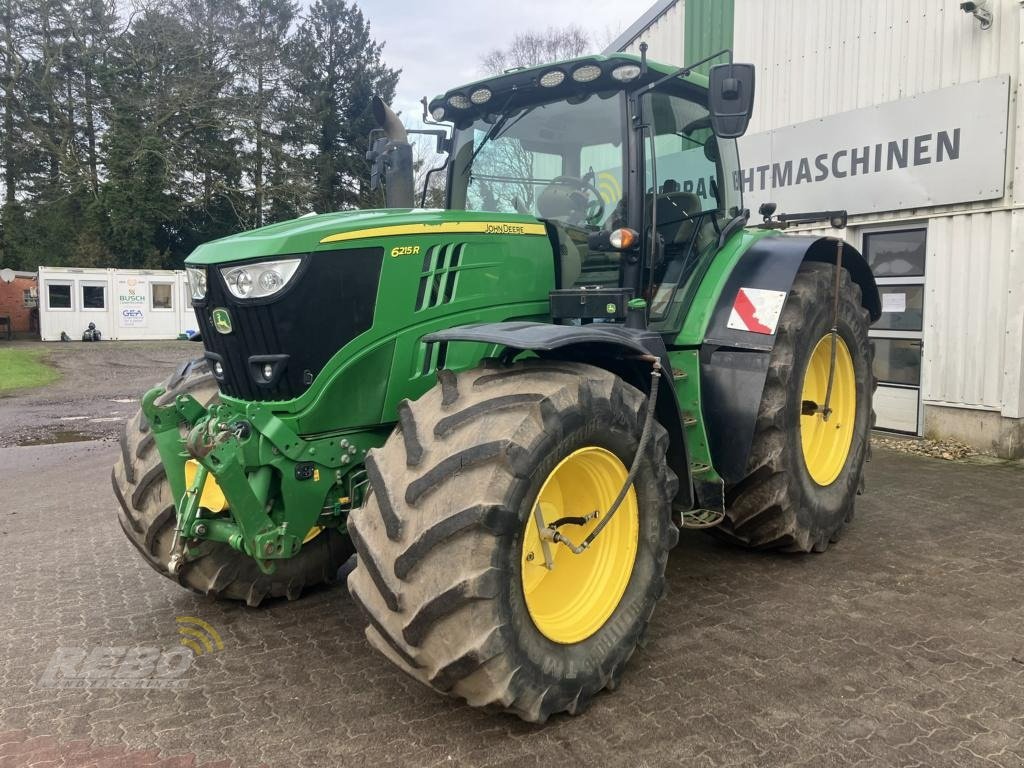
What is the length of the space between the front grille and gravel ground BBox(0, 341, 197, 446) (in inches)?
272

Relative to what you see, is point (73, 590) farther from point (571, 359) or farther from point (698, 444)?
point (698, 444)

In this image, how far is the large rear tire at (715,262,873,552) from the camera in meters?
4.01

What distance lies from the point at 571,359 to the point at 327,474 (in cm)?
104

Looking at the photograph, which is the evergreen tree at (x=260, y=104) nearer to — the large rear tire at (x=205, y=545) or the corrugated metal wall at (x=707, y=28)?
the corrugated metal wall at (x=707, y=28)

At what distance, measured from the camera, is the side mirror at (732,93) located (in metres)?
3.45

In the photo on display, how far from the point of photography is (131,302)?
82.4 ft

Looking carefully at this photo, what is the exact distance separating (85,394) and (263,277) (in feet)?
39.2

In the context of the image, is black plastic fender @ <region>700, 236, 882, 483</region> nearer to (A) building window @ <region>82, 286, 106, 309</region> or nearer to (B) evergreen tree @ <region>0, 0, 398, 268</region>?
(A) building window @ <region>82, 286, 106, 309</region>

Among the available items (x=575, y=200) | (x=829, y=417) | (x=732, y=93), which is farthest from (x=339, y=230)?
(x=829, y=417)

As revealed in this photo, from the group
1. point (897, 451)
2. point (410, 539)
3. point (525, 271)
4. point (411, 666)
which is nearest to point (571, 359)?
point (525, 271)

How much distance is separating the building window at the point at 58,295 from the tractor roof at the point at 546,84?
23932 mm

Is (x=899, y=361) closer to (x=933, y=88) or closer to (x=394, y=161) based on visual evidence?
(x=933, y=88)

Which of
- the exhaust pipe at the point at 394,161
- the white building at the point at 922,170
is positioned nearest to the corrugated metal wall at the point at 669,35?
the white building at the point at 922,170

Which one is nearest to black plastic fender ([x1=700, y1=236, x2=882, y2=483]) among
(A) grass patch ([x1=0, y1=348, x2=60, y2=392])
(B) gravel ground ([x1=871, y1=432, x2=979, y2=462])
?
(B) gravel ground ([x1=871, y1=432, x2=979, y2=462])
